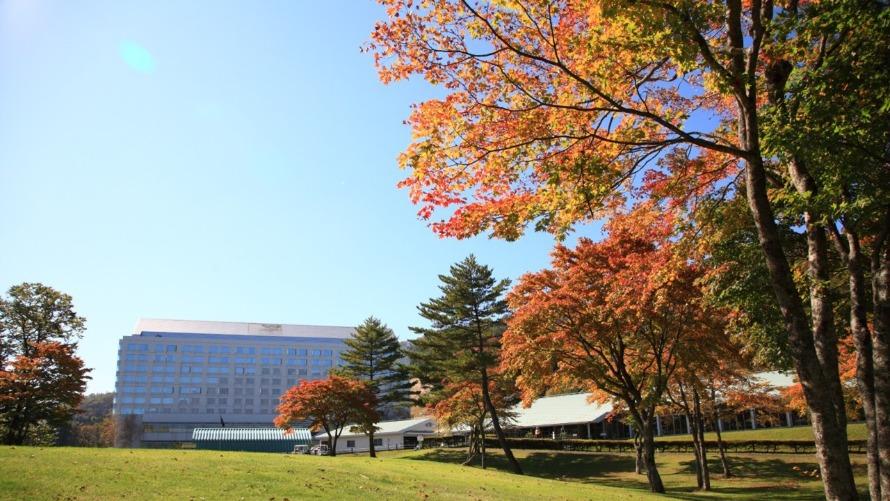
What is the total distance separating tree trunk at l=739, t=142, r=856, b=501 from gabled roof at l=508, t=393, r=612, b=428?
35925 mm

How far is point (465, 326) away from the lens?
40.4 m

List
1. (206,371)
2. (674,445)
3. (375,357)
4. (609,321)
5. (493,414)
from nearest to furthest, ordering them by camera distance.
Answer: (609,321) → (674,445) → (493,414) → (375,357) → (206,371)

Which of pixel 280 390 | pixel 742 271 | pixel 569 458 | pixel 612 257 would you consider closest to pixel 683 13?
pixel 742 271

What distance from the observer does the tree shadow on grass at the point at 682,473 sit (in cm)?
2178

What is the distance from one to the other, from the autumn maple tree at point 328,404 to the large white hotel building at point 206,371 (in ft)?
229

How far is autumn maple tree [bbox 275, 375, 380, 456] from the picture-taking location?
33875mm

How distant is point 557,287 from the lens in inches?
795

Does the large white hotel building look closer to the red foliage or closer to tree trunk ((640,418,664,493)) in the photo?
the red foliage

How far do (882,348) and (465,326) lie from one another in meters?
31.9

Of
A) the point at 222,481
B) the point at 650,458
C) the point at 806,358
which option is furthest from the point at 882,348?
the point at 222,481

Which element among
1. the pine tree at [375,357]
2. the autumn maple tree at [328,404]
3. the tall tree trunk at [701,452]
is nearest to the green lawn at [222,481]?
the tall tree trunk at [701,452]

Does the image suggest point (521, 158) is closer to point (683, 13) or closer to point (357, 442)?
point (683, 13)

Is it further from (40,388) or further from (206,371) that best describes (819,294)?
(206,371)

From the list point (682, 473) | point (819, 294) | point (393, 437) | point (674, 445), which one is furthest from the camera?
point (393, 437)
